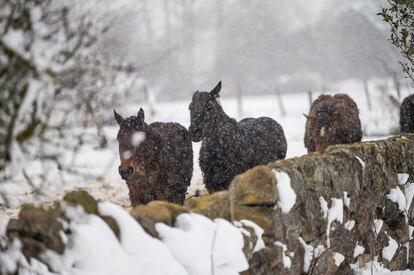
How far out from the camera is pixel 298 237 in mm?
4441

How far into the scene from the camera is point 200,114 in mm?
6246

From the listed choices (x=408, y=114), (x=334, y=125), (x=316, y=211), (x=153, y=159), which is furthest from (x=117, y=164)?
(x=316, y=211)

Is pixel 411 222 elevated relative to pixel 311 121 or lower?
lower

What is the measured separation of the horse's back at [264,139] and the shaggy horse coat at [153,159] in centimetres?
93

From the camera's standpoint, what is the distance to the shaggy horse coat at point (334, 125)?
8734mm

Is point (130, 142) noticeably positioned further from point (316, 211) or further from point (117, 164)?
point (117, 164)

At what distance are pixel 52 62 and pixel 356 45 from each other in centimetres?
3527

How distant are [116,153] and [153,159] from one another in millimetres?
3027

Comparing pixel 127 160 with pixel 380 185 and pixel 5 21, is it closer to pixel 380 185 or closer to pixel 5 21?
pixel 5 21

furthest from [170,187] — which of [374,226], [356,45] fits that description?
[356,45]

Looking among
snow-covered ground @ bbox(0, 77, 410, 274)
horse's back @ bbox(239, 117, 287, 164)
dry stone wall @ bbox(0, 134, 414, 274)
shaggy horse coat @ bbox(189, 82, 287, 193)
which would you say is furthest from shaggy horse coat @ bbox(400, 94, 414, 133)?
shaggy horse coat @ bbox(189, 82, 287, 193)

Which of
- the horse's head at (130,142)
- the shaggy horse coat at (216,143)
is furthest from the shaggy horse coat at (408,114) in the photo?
the horse's head at (130,142)

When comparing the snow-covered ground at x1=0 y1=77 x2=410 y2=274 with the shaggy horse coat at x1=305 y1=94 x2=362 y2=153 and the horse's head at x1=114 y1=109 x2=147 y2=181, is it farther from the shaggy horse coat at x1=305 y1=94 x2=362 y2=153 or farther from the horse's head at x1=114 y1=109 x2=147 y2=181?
the shaggy horse coat at x1=305 y1=94 x2=362 y2=153

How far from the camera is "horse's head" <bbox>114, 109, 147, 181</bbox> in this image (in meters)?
5.22
